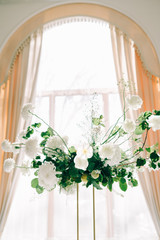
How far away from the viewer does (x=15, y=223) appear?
7.38ft

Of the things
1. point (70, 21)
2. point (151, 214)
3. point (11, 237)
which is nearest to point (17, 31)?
point (70, 21)

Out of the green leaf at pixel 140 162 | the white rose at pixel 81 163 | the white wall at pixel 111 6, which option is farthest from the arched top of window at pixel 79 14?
the white rose at pixel 81 163

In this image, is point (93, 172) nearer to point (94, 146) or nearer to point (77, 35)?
point (94, 146)

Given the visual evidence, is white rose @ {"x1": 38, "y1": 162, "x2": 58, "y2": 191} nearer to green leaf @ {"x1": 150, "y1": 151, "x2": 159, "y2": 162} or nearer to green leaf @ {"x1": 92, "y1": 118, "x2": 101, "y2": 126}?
green leaf @ {"x1": 92, "y1": 118, "x2": 101, "y2": 126}

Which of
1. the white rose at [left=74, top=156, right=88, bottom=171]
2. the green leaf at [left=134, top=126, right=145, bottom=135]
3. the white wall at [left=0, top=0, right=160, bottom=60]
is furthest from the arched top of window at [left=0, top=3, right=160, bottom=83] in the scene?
the white rose at [left=74, top=156, right=88, bottom=171]

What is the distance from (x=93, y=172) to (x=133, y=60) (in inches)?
64.8

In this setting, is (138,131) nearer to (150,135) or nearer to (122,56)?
(150,135)

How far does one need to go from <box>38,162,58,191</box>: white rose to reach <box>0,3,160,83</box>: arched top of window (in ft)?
5.58

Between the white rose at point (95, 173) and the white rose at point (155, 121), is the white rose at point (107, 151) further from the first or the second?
the white rose at point (155, 121)

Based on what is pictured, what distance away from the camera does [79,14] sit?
2.64 meters

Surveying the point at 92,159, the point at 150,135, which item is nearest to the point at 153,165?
the point at 92,159

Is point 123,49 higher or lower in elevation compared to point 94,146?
higher

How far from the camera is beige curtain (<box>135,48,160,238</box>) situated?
6.81 feet

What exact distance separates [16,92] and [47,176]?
159 centimetres
